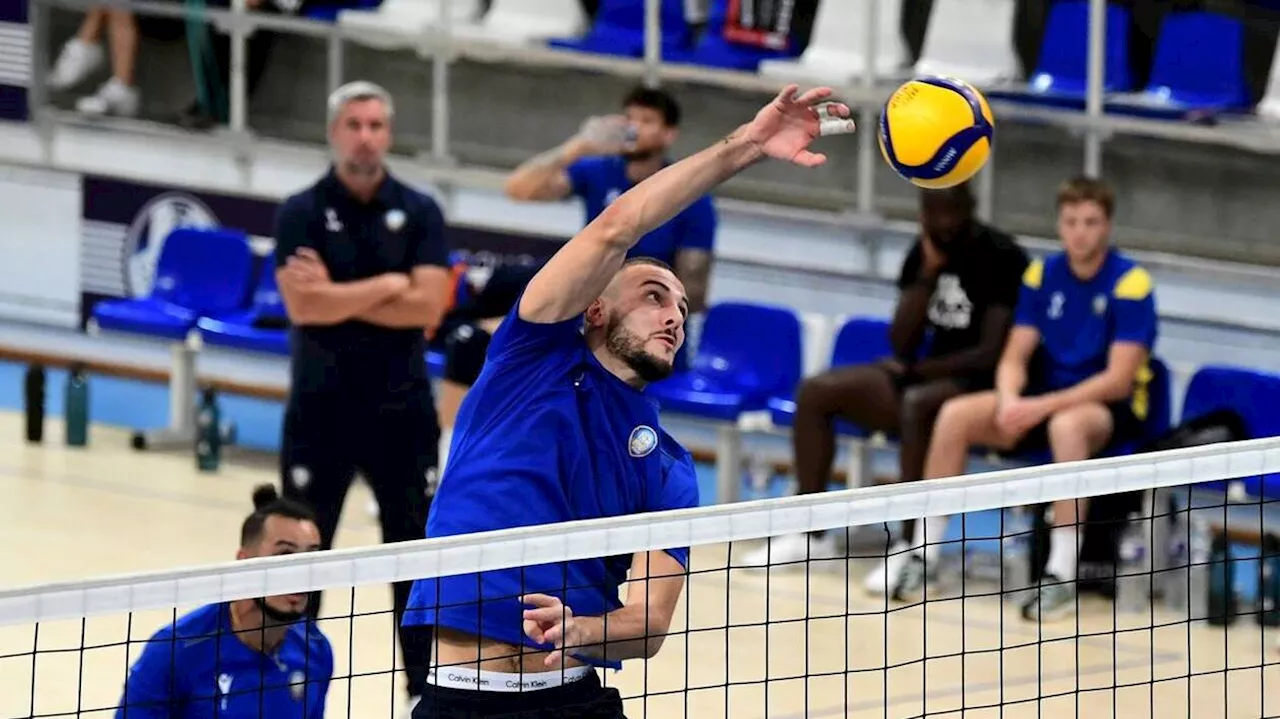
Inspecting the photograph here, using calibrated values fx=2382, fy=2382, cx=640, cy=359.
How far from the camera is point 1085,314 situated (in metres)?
10.2

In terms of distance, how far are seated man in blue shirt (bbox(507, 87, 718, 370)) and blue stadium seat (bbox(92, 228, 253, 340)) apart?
113 inches

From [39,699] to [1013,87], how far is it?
5775 mm

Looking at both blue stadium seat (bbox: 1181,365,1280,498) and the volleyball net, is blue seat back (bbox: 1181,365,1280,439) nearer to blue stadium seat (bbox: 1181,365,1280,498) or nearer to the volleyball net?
blue stadium seat (bbox: 1181,365,1280,498)

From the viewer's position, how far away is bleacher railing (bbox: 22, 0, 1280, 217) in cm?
1120

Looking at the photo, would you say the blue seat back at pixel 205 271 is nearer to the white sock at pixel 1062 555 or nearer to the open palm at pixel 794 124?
the white sock at pixel 1062 555

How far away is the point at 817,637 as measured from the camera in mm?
9711

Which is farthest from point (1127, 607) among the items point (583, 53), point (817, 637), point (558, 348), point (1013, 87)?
point (558, 348)

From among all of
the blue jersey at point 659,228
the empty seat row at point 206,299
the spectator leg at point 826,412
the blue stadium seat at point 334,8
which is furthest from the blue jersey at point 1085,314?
the blue stadium seat at point 334,8

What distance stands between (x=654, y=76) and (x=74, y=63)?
14.9 ft

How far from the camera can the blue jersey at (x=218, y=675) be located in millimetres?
5969

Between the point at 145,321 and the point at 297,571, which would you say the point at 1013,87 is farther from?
the point at 297,571

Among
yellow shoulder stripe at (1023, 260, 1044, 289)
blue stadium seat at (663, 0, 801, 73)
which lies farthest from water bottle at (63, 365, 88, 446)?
yellow shoulder stripe at (1023, 260, 1044, 289)

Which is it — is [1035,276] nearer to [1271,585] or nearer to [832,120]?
[1271,585]

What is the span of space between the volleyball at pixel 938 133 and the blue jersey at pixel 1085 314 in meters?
3.38
